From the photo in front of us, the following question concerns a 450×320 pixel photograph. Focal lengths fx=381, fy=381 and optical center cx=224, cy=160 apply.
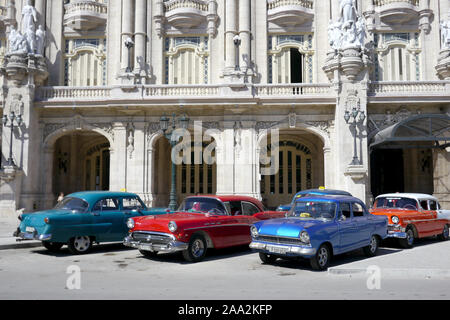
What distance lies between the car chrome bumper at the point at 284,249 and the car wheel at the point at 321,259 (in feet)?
0.91

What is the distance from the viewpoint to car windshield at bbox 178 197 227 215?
33.0 feet

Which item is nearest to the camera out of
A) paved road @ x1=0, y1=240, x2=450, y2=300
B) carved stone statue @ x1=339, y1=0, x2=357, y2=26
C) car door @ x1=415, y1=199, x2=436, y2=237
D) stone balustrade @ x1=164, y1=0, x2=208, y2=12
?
paved road @ x1=0, y1=240, x2=450, y2=300

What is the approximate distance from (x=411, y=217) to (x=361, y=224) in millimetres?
2938

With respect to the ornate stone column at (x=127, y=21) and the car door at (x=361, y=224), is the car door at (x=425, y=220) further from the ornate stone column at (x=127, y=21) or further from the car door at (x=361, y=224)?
the ornate stone column at (x=127, y=21)

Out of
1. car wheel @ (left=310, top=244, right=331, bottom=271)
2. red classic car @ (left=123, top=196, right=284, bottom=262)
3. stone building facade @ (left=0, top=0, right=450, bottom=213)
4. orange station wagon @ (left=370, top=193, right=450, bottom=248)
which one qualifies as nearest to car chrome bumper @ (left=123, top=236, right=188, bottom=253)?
red classic car @ (left=123, top=196, right=284, bottom=262)

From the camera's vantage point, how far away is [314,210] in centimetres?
909

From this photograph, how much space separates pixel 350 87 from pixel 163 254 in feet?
44.1

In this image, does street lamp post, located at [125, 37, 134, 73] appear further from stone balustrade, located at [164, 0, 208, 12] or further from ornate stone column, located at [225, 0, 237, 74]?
ornate stone column, located at [225, 0, 237, 74]

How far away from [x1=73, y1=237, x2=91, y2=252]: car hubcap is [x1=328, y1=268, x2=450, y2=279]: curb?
6350 mm

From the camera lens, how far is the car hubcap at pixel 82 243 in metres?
10.1

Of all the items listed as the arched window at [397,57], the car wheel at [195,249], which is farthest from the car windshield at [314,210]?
the arched window at [397,57]

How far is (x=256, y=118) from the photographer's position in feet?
66.0

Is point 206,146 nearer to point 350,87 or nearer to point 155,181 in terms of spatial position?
point 155,181

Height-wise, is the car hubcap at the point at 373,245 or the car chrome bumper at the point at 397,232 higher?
the car chrome bumper at the point at 397,232
